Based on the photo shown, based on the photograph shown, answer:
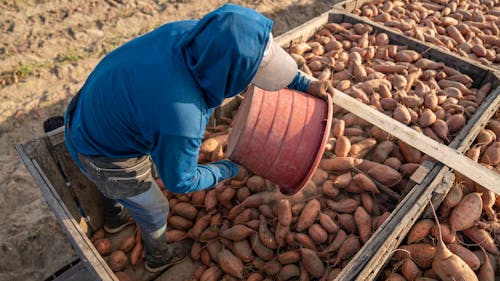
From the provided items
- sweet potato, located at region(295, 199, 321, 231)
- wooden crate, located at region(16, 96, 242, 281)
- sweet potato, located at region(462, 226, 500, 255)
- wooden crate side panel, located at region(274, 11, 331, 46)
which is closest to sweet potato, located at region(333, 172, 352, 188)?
sweet potato, located at region(295, 199, 321, 231)

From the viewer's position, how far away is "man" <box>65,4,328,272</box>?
151cm

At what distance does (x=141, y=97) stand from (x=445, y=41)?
4424 millimetres

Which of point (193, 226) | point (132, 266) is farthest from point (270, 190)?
point (132, 266)

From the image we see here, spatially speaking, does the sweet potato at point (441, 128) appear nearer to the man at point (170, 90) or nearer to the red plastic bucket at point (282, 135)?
the red plastic bucket at point (282, 135)

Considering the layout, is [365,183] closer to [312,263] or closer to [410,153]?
[410,153]

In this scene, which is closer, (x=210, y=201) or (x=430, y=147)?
(x=430, y=147)

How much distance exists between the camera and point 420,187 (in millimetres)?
2514

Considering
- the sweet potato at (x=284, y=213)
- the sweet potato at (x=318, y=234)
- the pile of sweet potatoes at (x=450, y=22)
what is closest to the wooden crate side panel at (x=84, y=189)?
the sweet potato at (x=284, y=213)

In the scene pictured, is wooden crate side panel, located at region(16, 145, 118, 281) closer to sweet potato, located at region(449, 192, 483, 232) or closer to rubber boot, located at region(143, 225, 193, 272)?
rubber boot, located at region(143, 225, 193, 272)

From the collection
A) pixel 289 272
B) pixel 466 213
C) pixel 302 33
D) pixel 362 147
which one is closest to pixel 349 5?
pixel 302 33

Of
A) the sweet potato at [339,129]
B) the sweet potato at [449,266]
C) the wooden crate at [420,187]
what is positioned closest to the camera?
the wooden crate at [420,187]

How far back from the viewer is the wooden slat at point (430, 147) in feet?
8.68

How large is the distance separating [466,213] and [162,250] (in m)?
2.29

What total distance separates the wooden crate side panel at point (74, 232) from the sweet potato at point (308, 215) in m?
1.38
